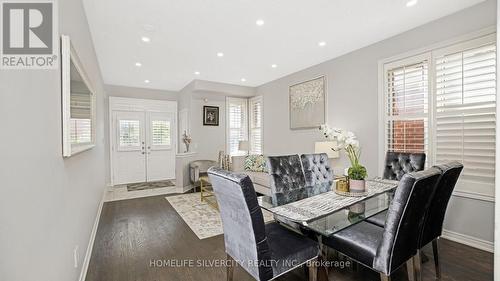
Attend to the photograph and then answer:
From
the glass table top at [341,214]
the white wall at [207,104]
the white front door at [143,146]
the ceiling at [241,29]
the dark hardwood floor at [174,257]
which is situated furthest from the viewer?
the white front door at [143,146]

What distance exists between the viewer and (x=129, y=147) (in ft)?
20.3

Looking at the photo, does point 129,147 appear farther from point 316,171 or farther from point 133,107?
point 316,171

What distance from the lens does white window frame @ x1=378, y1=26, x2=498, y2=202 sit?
7.94 feet

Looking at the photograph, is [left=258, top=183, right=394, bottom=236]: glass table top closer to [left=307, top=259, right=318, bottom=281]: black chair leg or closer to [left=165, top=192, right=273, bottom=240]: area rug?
[left=307, top=259, right=318, bottom=281]: black chair leg

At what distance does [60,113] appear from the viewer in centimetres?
141

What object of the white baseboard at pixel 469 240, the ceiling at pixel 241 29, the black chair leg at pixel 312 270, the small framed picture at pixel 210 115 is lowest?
the white baseboard at pixel 469 240

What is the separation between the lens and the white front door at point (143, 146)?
6085 millimetres

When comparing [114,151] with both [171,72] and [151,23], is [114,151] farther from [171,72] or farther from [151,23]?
[151,23]

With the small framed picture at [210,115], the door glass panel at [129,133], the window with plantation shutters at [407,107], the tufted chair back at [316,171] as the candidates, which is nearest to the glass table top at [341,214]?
the tufted chair back at [316,171]

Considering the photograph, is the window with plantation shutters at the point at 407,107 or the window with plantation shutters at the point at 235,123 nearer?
the window with plantation shutters at the point at 407,107

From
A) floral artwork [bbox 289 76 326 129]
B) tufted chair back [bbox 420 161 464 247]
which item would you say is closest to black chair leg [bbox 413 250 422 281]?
tufted chair back [bbox 420 161 464 247]

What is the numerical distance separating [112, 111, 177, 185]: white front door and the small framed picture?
133cm

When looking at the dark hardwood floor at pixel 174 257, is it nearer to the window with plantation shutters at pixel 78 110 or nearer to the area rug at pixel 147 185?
the window with plantation shutters at pixel 78 110

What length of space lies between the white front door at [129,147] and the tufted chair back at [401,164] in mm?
5892
